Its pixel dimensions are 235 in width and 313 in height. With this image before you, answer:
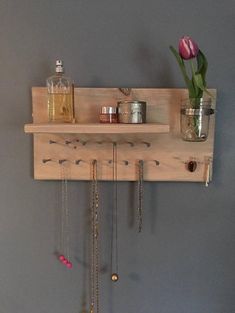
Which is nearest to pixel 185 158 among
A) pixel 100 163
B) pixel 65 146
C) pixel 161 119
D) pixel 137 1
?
pixel 161 119

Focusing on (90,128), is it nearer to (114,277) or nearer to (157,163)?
(157,163)

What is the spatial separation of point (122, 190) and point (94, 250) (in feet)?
0.70

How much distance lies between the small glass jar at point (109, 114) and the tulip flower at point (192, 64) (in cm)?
22

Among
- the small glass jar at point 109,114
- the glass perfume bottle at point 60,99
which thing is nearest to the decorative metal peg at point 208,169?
the small glass jar at point 109,114

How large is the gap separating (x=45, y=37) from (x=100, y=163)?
415mm

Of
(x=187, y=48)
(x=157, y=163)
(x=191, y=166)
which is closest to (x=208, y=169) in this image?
(x=191, y=166)

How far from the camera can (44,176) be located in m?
1.08

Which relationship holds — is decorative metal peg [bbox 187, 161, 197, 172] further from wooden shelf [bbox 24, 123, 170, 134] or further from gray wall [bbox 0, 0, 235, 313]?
wooden shelf [bbox 24, 123, 170, 134]

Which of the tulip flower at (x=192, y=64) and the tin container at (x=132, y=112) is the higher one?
the tulip flower at (x=192, y=64)

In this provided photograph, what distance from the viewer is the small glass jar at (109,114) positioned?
3.20 feet

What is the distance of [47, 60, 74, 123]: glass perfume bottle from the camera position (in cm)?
102

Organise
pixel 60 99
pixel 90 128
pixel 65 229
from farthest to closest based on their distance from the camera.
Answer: pixel 65 229
pixel 60 99
pixel 90 128

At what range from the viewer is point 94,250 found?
1.13 metres

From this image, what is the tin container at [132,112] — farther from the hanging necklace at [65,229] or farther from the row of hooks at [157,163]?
the hanging necklace at [65,229]
